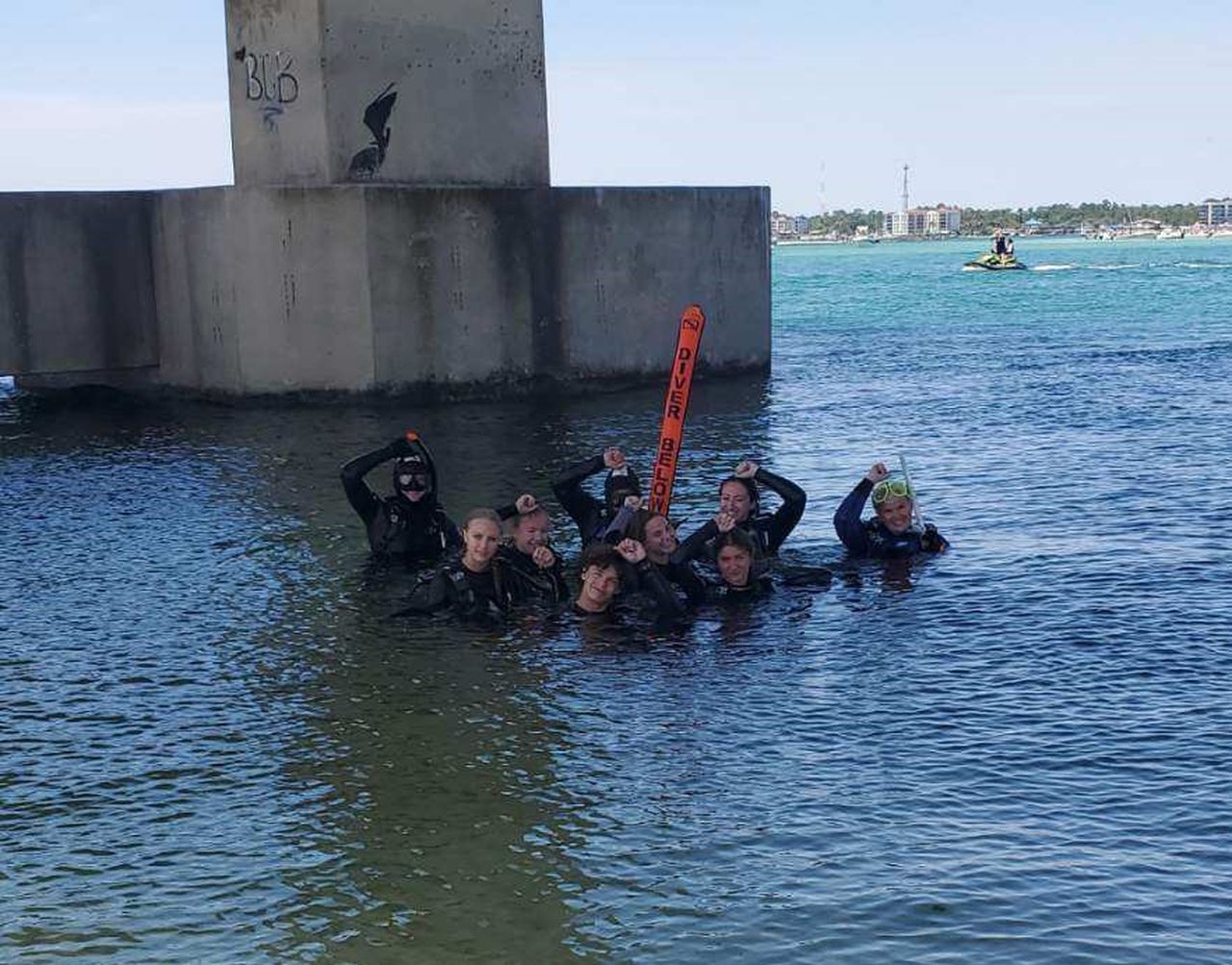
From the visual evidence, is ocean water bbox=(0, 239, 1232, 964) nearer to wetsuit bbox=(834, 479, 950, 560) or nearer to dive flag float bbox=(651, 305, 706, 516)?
wetsuit bbox=(834, 479, 950, 560)

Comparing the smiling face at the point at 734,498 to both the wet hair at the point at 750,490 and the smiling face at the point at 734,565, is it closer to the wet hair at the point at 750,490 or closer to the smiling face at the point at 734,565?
the wet hair at the point at 750,490

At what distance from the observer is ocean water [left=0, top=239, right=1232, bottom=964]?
24.6 ft

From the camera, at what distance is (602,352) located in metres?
28.1

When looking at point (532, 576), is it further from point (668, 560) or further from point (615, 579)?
point (668, 560)

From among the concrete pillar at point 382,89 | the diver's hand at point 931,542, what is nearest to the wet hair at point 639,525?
the diver's hand at point 931,542

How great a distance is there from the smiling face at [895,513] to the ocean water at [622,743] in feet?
1.70

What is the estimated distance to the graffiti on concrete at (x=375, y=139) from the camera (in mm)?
25156

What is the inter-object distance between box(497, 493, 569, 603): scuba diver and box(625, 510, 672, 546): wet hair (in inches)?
26.4

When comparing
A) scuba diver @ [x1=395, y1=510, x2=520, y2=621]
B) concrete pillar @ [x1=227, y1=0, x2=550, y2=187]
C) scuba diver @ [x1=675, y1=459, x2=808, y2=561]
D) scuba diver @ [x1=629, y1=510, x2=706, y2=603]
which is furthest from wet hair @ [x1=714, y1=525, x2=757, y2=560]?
concrete pillar @ [x1=227, y1=0, x2=550, y2=187]

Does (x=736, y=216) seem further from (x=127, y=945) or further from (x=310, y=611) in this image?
(x=127, y=945)

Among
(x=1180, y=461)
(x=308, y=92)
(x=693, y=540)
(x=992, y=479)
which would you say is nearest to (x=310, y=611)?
(x=693, y=540)

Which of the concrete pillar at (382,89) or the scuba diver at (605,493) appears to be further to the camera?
the concrete pillar at (382,89)

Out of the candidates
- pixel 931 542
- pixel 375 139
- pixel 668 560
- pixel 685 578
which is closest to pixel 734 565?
pixel 685 578

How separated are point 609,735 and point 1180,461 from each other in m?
12.6
